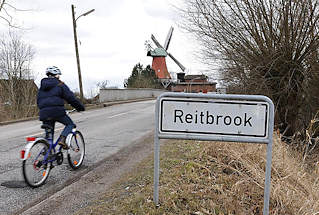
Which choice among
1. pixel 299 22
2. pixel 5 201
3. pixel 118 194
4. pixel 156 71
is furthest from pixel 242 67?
pixel 156 71

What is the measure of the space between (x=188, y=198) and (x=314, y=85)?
8232mm

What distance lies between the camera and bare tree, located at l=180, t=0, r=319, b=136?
898 centimetres

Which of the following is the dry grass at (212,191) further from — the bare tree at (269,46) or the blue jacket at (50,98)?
the bare tree at (269,46)

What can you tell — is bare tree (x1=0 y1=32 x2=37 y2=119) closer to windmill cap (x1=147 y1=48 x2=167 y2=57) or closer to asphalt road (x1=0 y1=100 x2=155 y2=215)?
asphalt road (x1=0 y1=100 x2=155 y2=215)

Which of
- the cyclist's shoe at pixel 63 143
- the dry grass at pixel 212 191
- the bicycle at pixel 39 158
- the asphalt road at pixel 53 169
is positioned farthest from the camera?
the cyclist's shoe at pixel 63 143

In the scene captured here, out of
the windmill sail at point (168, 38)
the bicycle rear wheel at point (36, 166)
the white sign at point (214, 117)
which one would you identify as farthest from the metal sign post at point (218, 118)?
the windmill sail at point (168, 38)

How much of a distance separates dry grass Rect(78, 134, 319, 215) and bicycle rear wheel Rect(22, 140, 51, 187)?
118 cm

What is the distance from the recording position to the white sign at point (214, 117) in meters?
2.87

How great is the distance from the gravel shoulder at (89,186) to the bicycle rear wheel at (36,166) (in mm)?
431

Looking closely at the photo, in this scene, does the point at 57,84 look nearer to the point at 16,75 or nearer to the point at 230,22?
the point at 230,22

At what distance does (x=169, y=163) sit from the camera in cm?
505

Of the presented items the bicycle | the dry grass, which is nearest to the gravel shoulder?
the dry grass

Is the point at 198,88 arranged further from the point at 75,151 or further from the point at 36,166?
the point at 36,166

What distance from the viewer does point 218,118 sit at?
2930 mm
